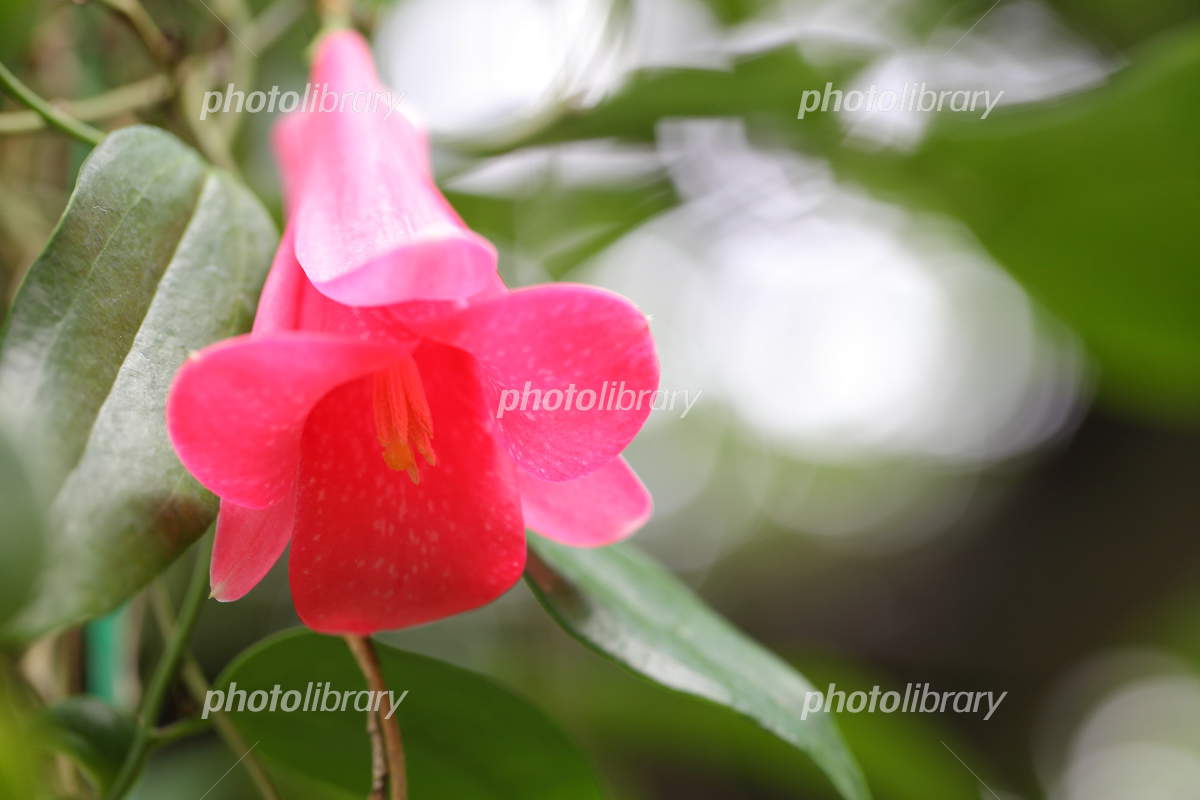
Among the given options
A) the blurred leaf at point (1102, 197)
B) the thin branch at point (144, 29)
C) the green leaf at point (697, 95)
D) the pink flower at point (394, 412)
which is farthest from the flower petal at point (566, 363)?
the blurred leaf at point (1102, 197)

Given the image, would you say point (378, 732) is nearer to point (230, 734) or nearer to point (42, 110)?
point (230, 734)

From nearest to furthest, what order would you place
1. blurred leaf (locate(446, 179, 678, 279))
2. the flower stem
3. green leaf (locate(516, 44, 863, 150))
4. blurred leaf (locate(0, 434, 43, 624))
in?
blurred leaf (locate(0, 434, 43, 624)) < the flower stem < green leaf (locate(516, 44, 863, 150)) < blurred leaf (locate(446, 179, 678, 279))

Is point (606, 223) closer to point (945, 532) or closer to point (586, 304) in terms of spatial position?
point (586, 304)

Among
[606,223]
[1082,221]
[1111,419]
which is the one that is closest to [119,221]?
[606,223]

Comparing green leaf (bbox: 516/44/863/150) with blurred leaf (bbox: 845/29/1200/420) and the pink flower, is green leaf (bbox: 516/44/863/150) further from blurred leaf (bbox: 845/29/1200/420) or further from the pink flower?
the pink flower

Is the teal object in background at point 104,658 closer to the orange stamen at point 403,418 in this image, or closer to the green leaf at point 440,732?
the green leaf at point 440,732

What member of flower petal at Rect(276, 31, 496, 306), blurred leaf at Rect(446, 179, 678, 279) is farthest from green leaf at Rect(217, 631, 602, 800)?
blurred leaf at Rect(446, 179, 678, 279)
